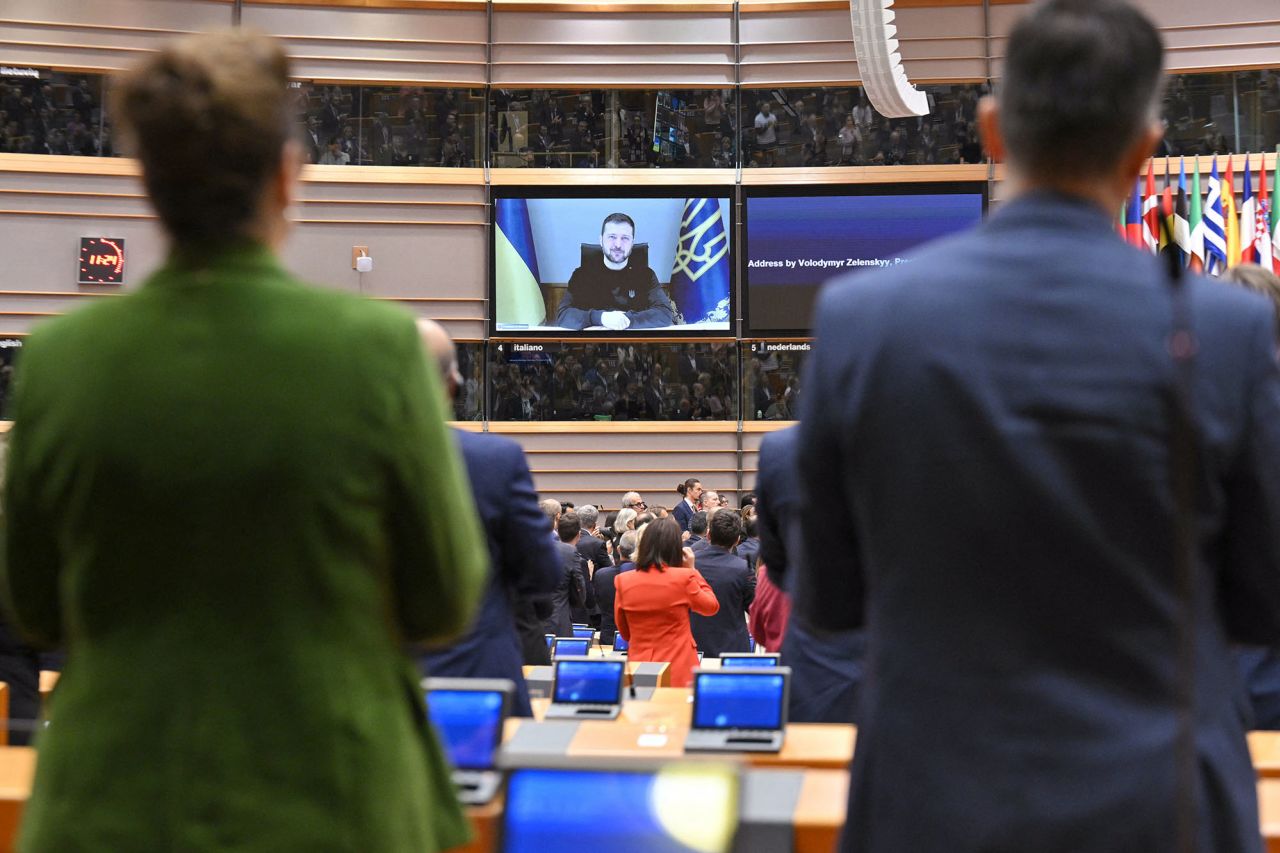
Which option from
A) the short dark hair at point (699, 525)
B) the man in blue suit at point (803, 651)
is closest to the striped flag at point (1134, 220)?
the short dark hair at point (699, 525)

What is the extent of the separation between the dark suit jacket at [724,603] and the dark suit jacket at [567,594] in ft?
3.59

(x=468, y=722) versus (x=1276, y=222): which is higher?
(x=1276, y=222)

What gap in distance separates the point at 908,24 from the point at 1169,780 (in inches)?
647

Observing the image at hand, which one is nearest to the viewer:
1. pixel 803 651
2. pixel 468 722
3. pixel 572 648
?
pixel 468 722

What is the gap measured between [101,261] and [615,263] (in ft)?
19.8

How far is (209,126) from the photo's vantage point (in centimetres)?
134

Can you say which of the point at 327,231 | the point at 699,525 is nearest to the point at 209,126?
the point at 699,525

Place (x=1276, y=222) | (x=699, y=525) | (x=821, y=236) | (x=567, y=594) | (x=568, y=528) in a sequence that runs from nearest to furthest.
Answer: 1. (x=567, y=594)
2. (x=568, y=528)
3. (x=699, y=525)
4. (x=1276, y=222)
5. (x=821, y=236)

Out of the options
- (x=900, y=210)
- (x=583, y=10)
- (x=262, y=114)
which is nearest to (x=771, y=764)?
(x=262, y=114)

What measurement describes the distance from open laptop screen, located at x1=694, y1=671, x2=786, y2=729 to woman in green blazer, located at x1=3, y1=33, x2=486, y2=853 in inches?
68.2

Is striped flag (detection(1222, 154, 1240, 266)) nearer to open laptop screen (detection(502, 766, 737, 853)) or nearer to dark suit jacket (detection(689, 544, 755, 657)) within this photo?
dark suit jacket (detection(689, 544, 755, 657))

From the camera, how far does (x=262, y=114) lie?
136 cm

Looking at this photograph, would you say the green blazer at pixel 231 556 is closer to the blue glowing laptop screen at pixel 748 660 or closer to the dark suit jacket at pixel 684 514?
the blue glowing laptop screen at pixel 748 660

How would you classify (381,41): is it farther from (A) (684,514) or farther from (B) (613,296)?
(A) (684,514)
